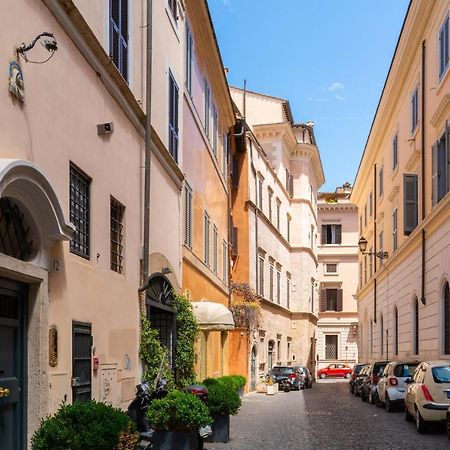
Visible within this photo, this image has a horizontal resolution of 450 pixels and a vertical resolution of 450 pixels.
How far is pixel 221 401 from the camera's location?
14328 millimetres

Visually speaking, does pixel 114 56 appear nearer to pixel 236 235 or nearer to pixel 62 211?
pixel 62 211

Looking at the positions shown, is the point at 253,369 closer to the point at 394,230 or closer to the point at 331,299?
the point at 394,230

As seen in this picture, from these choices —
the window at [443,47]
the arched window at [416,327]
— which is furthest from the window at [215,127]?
the arched window at [416,327]

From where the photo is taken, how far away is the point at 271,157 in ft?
161

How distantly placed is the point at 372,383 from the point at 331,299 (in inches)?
1689

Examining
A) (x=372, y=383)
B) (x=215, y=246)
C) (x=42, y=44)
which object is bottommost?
(x=372, y=383)

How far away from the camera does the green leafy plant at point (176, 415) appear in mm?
10688

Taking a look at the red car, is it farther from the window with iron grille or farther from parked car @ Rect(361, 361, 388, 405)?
the window with iron grille

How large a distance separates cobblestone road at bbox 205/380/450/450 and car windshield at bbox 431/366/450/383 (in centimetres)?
117

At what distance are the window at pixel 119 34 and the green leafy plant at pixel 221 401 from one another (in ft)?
19.0

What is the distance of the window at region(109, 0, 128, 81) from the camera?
40.1ft

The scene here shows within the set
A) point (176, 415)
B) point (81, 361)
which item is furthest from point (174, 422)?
point (81, 361)

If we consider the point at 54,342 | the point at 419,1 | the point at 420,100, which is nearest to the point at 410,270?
the point at 420,100

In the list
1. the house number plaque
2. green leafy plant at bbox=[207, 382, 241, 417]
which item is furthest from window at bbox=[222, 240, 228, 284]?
the house number plaque
